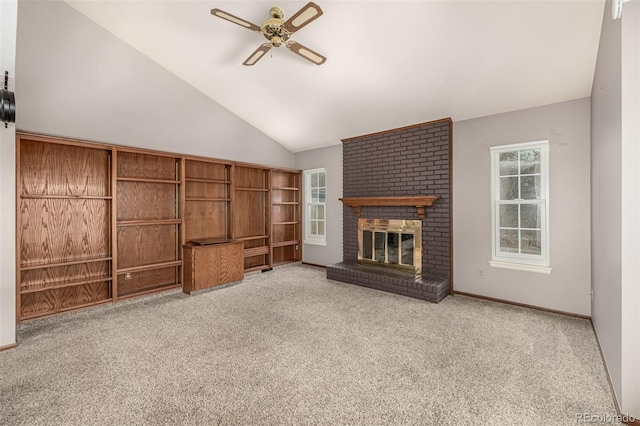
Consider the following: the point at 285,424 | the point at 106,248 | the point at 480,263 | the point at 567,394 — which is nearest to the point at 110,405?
the point at 285,424

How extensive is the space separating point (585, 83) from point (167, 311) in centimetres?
571

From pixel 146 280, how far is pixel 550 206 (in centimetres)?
580

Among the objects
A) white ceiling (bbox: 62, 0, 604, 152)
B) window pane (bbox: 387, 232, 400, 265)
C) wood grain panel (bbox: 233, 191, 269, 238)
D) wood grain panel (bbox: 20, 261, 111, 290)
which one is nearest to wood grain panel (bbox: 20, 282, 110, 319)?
wood grain panel (bbox: 20, 261, 111, 290)

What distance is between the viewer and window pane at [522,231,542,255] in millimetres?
3768

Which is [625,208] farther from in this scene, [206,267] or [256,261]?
[256,261]

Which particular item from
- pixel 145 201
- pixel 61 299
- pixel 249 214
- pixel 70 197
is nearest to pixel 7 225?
pixel 70 197

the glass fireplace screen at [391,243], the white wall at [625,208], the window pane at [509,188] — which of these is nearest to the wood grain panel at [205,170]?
the glass fireplace screen at [391,243]

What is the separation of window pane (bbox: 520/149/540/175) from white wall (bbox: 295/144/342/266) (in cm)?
311

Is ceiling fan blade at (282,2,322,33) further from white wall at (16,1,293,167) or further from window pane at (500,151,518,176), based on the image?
window pane at (500,151,518,176)

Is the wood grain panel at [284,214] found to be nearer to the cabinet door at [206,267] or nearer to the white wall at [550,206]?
the cabinet door at [206,267]

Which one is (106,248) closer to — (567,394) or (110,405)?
(110,405)

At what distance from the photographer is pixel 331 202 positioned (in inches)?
240

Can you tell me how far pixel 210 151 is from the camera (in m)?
5.09

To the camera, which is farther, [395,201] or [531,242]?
[395,201]
